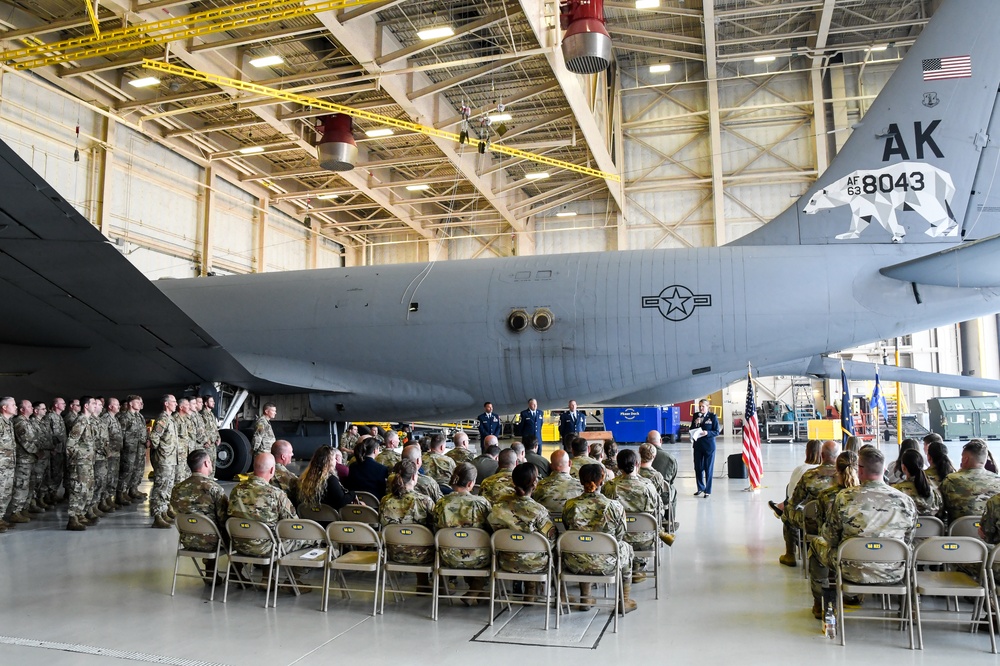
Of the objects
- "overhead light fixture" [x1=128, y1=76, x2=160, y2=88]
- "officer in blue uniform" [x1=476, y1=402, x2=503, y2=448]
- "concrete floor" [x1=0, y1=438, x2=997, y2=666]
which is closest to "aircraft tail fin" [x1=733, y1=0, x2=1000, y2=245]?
"officer in blue uniform" [x1=476, y1=402, x2=503, y2=448]

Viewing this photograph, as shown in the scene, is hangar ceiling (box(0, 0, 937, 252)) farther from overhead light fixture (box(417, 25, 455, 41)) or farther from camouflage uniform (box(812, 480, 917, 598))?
camouflage uniform (box(812, 480, 917, 598))

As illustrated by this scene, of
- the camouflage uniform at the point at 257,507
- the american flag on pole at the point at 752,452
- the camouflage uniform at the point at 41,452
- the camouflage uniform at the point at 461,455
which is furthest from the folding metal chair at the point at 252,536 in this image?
the american flag on pole at the point at 752,452

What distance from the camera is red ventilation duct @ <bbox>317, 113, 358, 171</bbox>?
19.1 meters

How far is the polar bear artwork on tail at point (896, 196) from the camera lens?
9727mm

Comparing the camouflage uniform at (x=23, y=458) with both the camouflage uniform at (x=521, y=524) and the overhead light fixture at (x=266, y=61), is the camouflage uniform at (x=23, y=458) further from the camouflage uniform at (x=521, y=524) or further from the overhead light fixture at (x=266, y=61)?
the overhead light fixture at (x=266, y=61)

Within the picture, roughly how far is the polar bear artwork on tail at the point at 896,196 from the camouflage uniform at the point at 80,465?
9.86 m

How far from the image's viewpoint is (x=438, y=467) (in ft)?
23.5

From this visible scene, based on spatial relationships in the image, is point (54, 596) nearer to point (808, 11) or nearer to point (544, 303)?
point (544, 303)

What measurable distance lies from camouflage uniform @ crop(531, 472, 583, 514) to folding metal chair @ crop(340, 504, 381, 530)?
125 centimetres

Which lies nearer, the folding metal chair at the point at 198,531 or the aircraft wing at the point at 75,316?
the folding metal chair at the point at 198,531

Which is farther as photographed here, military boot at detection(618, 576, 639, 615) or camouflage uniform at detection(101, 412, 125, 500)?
camouflage uniform at detection(101, 412, 125, 500)

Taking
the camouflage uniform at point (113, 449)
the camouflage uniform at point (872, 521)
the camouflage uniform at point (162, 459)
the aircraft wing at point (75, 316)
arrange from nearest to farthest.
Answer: the camouflage uniform at point (872, 521), the aircraft wing at point (75, 316), the camouflage uniform at point (162, 459), the camouflage uniform at point (113, 449)

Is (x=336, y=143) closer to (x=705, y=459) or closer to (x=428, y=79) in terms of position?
(x=428, y=79)

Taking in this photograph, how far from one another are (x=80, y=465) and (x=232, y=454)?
294 centimetres
